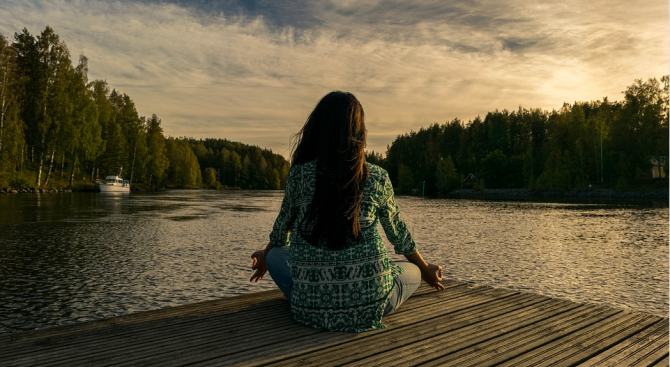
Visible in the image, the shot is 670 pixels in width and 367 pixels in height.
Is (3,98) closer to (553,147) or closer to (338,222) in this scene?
(338,222)

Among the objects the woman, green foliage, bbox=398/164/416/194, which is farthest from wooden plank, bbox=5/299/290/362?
green foliage, bbox=398/164/416/194

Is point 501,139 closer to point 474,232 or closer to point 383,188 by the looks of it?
point 474,232

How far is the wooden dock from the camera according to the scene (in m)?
3.41

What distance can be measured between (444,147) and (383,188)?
148 m

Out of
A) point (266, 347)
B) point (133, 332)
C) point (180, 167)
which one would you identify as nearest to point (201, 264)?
point (133, 332)

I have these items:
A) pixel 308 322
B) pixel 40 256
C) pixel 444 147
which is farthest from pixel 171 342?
pixel 444 147

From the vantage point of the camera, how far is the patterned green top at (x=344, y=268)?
3.69 m

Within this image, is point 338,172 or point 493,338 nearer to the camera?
point 338,172

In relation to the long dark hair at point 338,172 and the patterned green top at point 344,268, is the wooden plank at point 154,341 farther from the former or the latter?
the long dark hair at point 338,172

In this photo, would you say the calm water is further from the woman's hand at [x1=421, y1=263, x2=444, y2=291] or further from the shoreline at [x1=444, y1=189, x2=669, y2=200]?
the shoreline at [x1=444, y1=189, x2=669, y2=200]

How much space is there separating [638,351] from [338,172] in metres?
2.94

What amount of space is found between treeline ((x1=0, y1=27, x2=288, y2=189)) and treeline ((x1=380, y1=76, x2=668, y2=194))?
73.1m

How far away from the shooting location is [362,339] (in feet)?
12.4

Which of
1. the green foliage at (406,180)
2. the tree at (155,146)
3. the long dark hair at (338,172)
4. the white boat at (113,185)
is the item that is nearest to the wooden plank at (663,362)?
the long dark hair at (338,172)
